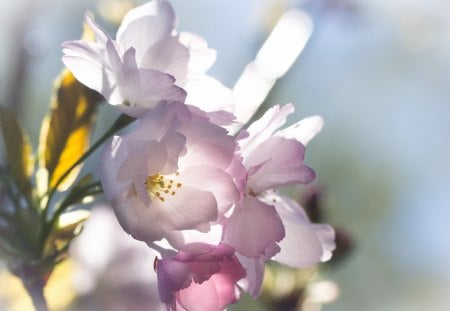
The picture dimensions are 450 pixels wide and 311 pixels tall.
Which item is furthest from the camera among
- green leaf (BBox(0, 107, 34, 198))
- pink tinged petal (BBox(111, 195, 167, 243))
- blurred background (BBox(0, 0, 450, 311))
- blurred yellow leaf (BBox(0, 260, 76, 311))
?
blurred background (BBox(0, 0, 450, 311))

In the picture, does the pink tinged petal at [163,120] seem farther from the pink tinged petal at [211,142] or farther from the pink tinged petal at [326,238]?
the pink tinged petal at [326,238]

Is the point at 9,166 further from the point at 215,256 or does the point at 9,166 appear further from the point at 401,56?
the point at 401,56

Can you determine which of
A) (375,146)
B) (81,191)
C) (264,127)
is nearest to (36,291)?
(81,191)

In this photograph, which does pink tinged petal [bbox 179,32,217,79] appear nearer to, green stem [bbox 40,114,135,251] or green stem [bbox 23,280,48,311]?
green stem [bbox 40,114,135,251]

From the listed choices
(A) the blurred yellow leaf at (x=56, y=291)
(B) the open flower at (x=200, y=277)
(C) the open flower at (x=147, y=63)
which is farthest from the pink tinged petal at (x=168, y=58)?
(A) the blurred yellow leaf at (x=56, y=291)

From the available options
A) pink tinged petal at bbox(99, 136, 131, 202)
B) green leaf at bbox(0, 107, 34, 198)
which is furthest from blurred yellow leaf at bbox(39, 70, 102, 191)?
pink tinged petal at bbox(99, 136, 131, 202)

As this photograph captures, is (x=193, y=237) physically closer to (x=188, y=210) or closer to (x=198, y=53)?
(x=188, y=210)
